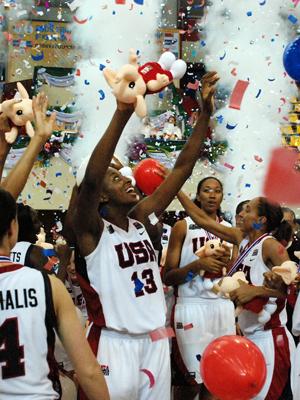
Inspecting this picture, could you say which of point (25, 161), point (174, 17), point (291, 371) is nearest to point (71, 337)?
point (25, 161)

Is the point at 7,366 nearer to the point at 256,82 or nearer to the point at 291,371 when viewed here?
the point at 291,371

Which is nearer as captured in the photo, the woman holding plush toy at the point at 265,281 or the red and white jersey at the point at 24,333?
the red and white jersey at the point at 24,333

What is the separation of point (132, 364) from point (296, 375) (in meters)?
1.39

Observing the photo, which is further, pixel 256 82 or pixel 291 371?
pixel 256 82

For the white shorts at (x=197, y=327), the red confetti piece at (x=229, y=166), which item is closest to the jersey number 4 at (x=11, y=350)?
the white shorts at (x=197, y=327)

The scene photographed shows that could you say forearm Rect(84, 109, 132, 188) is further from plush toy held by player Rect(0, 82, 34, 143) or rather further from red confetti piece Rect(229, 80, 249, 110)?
red confetti piece Rect(229, 80, 249, 110)

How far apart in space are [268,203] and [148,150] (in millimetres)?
7025

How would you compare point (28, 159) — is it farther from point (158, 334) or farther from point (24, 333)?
point (158, 334)

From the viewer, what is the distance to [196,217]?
17.4 ft

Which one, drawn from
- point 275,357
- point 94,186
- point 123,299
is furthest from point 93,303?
point 275,357

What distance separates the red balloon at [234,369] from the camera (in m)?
3.31

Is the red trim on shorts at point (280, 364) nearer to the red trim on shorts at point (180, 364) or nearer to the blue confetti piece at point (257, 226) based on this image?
the blue confetti piece at point (257, 226)

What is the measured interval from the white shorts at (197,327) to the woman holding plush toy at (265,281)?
497 mm

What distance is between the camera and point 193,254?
5703mm
